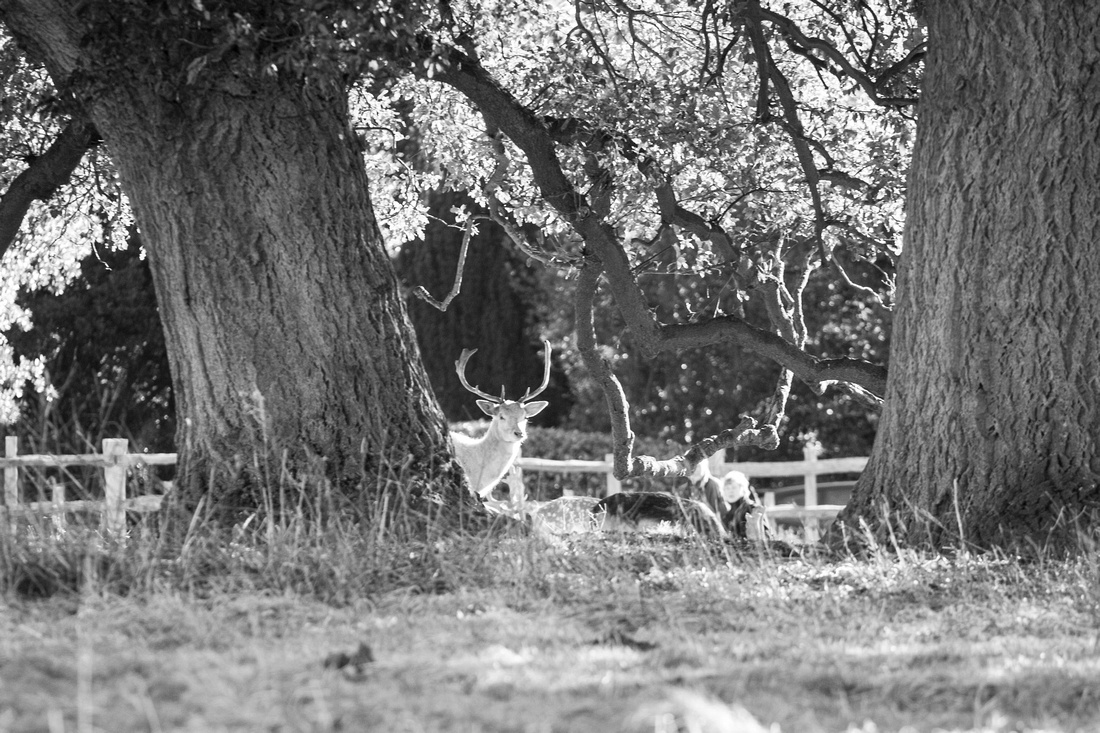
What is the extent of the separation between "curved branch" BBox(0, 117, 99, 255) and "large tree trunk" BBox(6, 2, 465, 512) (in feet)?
7.21

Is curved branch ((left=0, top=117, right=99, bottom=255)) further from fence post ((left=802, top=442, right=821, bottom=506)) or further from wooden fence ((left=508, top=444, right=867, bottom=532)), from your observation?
fence post ((left=802, top=442, right=821, bottom=506))

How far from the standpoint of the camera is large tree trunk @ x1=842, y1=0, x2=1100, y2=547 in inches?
250

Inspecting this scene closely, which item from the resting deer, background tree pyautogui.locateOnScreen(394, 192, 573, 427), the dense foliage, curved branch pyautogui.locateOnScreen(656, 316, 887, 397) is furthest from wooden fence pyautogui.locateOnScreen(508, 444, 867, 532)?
background tree pyautogui.locateOnScreen(394, 192, 573, 427)

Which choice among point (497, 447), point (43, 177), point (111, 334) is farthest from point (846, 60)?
point (111, 334)

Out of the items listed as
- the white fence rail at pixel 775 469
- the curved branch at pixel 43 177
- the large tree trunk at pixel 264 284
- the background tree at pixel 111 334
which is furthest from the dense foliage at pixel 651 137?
the background tree at pixel 111 334

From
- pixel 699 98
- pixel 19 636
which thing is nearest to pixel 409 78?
pixel 699 98

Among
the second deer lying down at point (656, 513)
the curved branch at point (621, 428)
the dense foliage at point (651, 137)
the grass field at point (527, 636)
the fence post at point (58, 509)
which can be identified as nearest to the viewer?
the grass field at point (527, 636)

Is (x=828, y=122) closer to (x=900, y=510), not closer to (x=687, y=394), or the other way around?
(x=900, y=510)

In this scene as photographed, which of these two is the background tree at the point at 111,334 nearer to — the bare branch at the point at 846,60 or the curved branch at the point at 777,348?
the curved branch at the point at 777,348

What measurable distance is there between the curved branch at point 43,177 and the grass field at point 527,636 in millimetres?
4013

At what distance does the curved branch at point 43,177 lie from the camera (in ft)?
29.1

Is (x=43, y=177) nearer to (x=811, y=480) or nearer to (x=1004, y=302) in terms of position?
(x=1004, y=302)

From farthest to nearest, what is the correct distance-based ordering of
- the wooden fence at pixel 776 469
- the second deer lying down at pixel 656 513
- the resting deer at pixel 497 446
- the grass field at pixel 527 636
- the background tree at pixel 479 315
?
the background tree at pixel 479 315
the wooden fence at pixel 776 469
the resting deer at pixel 497 446
the second deer lying down at pixel 656 513
the grass field at pixel 527 636

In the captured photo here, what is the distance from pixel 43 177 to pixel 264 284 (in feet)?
10.8
